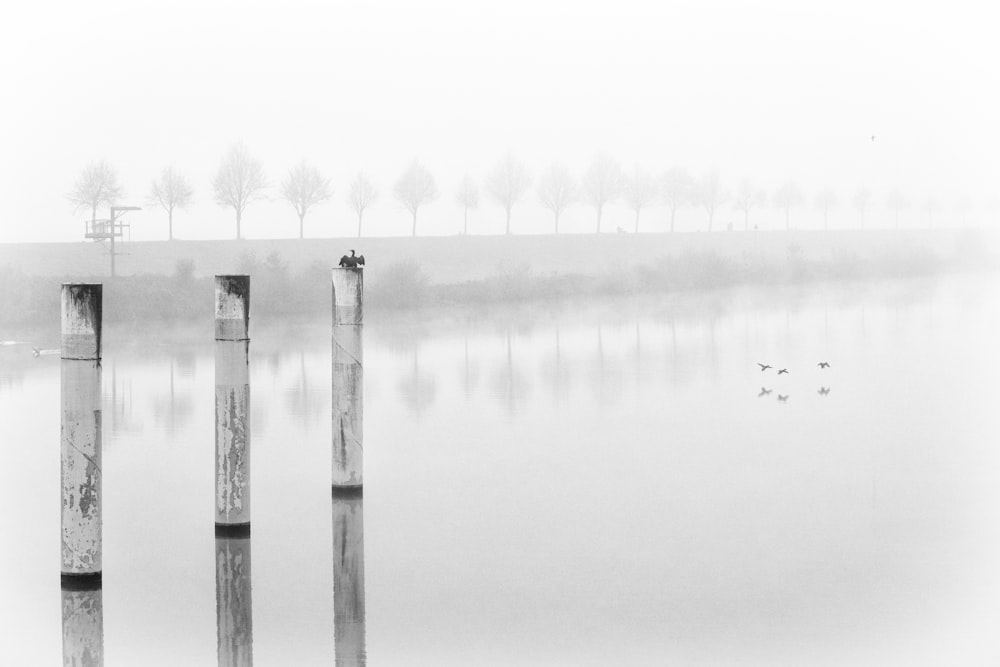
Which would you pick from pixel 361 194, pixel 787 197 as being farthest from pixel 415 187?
pixel 787 197

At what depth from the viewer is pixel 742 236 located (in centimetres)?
10144

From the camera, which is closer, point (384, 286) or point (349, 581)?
point (349, 581)

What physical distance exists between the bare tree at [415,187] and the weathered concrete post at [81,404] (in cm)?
8218

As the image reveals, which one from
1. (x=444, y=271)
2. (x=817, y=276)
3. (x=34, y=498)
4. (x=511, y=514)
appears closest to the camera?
(x=511, y=514)

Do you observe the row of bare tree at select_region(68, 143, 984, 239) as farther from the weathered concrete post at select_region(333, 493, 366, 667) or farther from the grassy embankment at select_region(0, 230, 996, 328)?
the weathered concrete post at select_region(333, 493, 366, 667)

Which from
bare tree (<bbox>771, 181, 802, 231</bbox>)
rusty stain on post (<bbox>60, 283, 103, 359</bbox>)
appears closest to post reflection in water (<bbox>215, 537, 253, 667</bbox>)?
rusty stain on post (<bbox>60, 283, 103, 359</bbox>)

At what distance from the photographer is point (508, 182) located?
99.6m

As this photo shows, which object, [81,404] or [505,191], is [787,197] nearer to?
[505,191]

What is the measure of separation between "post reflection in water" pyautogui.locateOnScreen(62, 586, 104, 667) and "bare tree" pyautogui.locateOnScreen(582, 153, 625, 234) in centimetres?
9281

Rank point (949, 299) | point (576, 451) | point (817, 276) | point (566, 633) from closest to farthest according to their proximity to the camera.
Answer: point (566, 633) → point (576, 451) → point (949, 299) → point (817, 276)

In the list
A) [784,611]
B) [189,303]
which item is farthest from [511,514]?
[189,303]

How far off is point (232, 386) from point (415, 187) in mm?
80605

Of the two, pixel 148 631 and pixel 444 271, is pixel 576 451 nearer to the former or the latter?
pixel 148 631

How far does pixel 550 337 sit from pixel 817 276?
43.6 m
